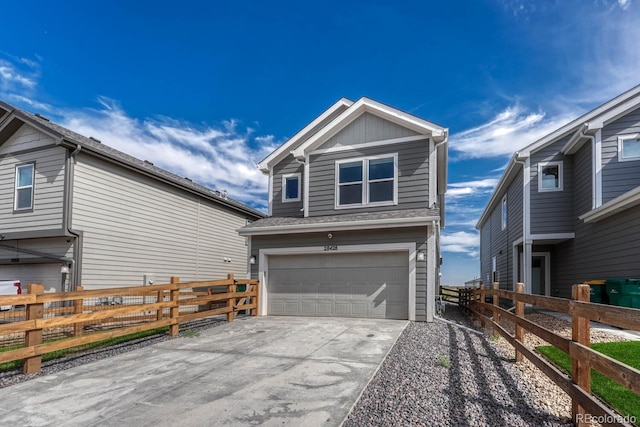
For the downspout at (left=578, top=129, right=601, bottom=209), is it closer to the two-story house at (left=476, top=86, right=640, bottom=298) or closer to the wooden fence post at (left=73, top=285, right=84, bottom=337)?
the two-story house at (left=476, top=86, right=640, bottom=298)

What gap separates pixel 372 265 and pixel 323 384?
6018mm

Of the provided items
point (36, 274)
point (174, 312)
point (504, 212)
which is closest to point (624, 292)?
point (504, 212)

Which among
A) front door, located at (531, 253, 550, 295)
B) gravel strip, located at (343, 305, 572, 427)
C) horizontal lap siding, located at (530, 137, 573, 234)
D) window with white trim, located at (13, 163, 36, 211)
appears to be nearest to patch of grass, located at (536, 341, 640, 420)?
gravel strip, located at (343, 305, 572, 427)

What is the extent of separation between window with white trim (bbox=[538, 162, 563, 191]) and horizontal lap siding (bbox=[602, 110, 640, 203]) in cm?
198

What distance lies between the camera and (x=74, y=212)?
10.5m

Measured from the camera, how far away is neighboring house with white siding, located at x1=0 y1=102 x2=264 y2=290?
10.4 metres

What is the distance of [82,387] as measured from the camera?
4.71 meters

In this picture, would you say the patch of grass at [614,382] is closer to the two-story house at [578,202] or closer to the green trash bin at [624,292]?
the green trash bin at [624,292]

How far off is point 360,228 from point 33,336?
7.25 m

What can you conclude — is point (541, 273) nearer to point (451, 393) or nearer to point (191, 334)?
point (451, 393)

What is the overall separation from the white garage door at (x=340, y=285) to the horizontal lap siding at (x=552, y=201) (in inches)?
237

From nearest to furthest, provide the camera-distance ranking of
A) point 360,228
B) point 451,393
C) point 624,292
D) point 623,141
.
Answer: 1. point 451,393
2. point 624,292
3. point 360,228
4. point 623,141

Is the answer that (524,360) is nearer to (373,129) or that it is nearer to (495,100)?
(373,129)

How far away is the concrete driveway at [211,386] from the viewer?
3723 millimetres
